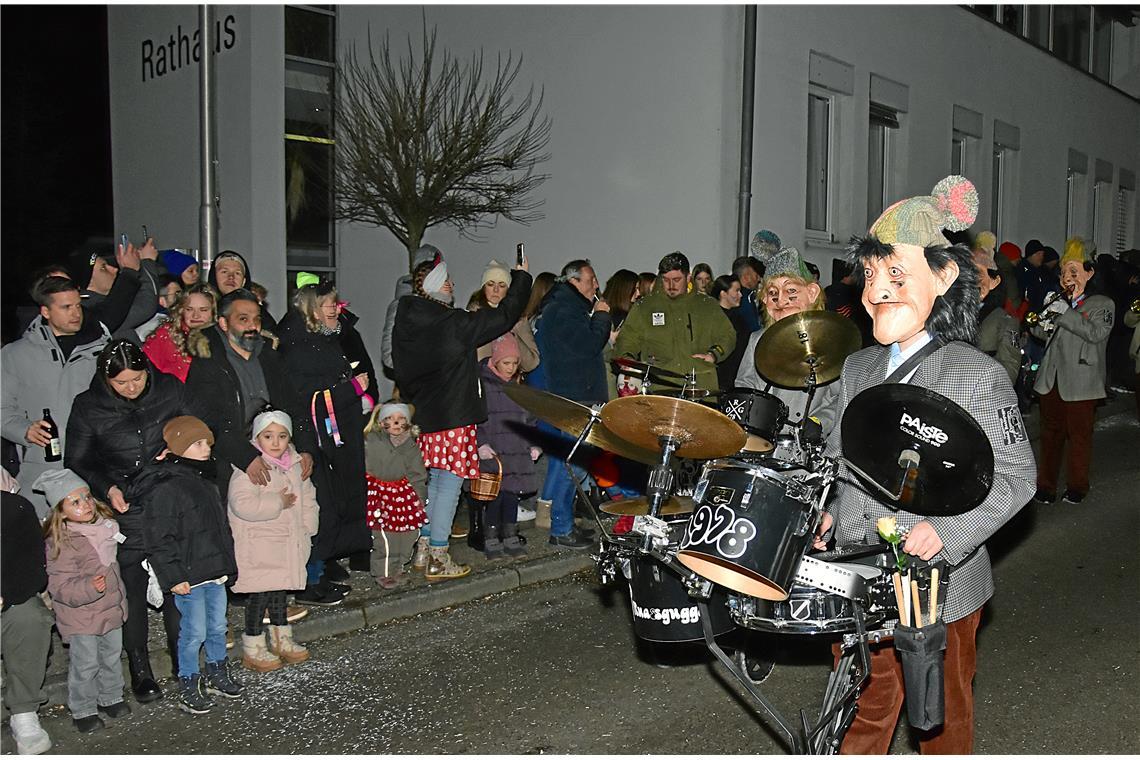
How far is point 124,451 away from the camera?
532 centimetres

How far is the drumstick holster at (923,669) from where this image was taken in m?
3.17

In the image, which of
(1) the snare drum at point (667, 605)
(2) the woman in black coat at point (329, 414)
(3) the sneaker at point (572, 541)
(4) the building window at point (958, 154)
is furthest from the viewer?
(4) the building window at point (958, 154)

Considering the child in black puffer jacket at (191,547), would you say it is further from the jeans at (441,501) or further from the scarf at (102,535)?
the jeans at (441,501)

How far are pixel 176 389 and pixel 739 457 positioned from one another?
335 centimetres

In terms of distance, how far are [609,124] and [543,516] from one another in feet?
22.8

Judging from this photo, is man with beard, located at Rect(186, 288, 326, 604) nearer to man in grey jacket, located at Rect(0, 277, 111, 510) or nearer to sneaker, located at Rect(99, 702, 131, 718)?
man in grey jacket, located at Rect(0, 277, 111, 510)

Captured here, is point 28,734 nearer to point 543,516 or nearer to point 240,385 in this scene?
point 240,385

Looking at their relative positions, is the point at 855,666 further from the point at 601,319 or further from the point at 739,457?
the point at 601,319

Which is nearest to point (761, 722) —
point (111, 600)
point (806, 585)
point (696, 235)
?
point (806, 585)

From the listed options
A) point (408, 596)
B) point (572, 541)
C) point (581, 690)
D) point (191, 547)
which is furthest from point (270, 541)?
point (572, 541)

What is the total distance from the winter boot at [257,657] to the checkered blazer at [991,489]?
3405 millimetres

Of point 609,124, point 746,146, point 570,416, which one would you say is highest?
point 609,124

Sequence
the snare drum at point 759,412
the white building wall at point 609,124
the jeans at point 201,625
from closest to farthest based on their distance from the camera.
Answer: the snare drum at point 759,412 → the jeans at point 201,625 → the white building wall at point 609,124

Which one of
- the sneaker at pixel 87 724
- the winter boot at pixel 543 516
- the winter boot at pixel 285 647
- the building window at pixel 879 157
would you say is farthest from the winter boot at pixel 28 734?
the building window at pixel 879 157
